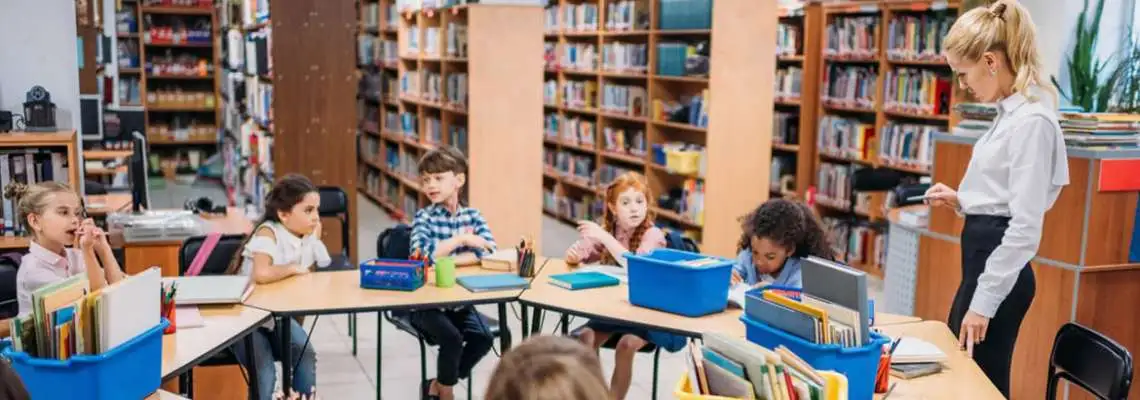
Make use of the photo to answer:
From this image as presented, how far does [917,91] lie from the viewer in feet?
22.1

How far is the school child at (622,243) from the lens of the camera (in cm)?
390

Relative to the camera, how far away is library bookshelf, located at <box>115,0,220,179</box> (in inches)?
469

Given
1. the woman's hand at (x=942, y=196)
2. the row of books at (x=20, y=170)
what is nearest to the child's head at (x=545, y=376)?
the woman's hand at (x=942, y=196)

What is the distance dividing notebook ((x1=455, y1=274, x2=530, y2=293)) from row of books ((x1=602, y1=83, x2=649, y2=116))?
4.18 metres

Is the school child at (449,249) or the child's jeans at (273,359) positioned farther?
the school child at (449,249)

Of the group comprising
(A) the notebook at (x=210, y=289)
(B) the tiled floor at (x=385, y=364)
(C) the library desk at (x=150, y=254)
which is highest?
(A) the notebook at (x=210, y=289)

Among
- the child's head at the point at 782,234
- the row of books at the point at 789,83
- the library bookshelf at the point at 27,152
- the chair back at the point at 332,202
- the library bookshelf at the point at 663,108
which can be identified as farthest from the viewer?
the row of books at the point at 789,83

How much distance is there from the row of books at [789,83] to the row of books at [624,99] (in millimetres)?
1001

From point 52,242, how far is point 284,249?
0.80 metres

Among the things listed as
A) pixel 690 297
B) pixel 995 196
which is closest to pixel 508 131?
pixel 690 297

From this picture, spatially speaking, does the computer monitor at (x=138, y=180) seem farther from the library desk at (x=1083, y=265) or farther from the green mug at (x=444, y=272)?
the library desk at (x=1083, y=265)

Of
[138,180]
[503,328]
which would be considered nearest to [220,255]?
[138,180]

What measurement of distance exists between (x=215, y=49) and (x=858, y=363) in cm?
1122

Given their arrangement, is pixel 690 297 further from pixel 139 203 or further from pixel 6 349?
pixel 139 203
